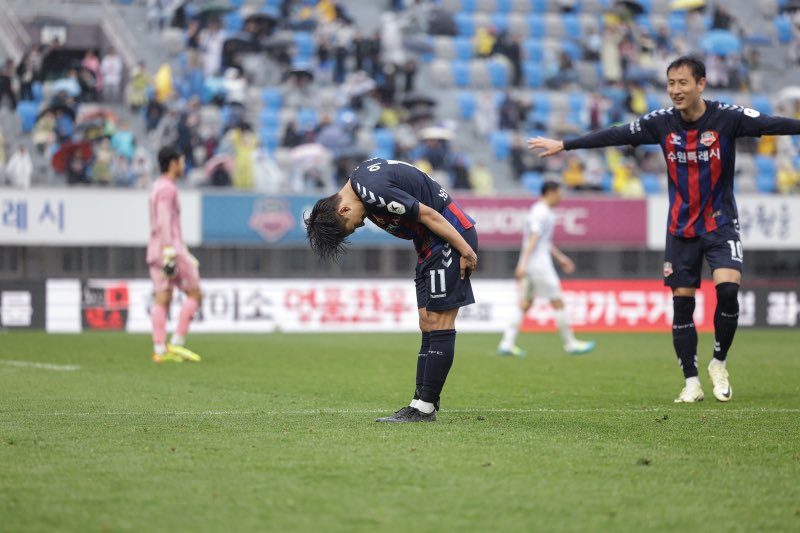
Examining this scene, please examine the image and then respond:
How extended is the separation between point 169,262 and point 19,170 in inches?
443

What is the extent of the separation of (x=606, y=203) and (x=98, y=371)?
50.7 ft

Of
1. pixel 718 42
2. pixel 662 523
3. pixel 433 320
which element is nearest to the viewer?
pixel 662 523

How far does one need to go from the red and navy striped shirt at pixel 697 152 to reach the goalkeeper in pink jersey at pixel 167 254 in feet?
19.9

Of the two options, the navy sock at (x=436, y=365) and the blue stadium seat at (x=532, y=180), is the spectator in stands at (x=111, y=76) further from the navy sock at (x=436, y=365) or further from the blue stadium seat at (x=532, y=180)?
the navy sock at (x=436, y=365)

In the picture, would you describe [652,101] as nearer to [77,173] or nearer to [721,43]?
[721,43]

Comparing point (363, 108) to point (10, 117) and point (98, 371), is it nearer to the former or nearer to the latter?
point (10, 117)

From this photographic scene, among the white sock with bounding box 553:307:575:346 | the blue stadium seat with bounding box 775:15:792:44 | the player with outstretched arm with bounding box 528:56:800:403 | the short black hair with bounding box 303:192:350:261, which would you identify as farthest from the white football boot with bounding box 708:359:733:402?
the blue stadium seat with bounding box 775:15:792:44

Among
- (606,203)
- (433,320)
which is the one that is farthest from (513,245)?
(433,320)

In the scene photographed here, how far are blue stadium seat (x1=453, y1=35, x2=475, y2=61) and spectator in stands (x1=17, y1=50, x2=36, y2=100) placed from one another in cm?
1069

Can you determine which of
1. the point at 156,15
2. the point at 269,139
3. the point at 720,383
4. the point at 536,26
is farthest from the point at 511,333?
the point at 536,26

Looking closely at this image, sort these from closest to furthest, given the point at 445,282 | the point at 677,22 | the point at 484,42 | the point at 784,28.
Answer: the point at 445,282 → the point at 484,42 → the point at 677,22 → the point at 784,28

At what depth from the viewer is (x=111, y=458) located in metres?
6.02

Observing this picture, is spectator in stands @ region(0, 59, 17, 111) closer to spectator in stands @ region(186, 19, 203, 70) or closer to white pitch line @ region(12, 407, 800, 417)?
spectator in stands @ region(186, 19, 203, 70)

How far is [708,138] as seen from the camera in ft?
29.7
